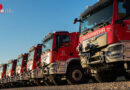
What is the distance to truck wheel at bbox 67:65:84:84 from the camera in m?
9.80

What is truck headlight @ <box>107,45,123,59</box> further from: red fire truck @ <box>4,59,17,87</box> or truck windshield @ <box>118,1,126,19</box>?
red fire truck @ <box>4,59,17,87</box>

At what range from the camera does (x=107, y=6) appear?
288 inches

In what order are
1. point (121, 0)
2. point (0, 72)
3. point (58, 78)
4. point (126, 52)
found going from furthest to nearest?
1. point (0, 72)
2. point (58, 78)
3. point (121, 0)
4. point (126, 52)

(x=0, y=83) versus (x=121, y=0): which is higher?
(x=121, y=0)

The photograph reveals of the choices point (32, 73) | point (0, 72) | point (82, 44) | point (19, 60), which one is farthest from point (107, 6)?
point (0, 72)

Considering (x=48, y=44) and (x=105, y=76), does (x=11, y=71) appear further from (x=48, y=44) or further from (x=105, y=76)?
(x=105, y=76)

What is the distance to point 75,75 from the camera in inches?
392

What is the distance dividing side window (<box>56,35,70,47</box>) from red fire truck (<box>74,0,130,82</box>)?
2438mm

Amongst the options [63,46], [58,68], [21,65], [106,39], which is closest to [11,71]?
[21,65]

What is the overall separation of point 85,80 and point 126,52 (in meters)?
4.25

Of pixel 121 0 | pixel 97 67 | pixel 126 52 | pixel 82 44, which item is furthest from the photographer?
pixel 82 44

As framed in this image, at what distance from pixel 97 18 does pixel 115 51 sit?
1789 mm

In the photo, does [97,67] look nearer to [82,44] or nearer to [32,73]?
[82,44]

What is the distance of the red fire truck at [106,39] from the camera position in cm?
640
